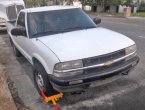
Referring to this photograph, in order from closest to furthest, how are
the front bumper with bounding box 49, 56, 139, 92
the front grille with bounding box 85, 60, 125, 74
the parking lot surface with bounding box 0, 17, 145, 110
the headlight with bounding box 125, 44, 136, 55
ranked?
1. the front bumper with bounding box 49, 56, 139, 92
2. the front grille with bounding box 85, 60, 125, 74
3. the parking lot surface with bounding box 0, 17, 145, 110
4. the headlight with bounding box 125, 44, 136, 55

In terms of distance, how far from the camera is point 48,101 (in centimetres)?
453

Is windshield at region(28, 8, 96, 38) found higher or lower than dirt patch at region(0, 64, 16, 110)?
higher

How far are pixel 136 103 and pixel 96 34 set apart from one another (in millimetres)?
1645

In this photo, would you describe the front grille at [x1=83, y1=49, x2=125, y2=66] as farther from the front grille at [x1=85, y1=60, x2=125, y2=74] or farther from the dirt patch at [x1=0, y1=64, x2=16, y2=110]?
the dirt patch at [x1=0, y1=64, x2=16, y2=110]

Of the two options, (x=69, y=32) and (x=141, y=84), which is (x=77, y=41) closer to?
(x=69, y=32)

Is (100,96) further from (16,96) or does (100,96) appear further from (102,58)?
(16,96)

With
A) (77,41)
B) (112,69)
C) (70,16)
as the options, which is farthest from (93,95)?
(70,16)

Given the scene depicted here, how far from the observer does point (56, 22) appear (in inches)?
212

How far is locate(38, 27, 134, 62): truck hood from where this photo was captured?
4.07m

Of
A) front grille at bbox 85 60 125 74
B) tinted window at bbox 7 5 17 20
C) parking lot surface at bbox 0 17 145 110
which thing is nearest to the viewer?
front grille at bbox 85 60 125 74

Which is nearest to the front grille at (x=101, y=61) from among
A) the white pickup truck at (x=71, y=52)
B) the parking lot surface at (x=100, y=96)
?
the white pickup truck at (x=71, y=52)

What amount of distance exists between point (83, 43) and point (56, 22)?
4.16 ft

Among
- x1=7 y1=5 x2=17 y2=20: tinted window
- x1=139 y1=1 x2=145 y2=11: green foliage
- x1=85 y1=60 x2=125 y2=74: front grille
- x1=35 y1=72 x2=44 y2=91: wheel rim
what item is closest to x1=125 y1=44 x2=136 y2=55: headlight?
x1=85 y1=60 x2=125 y2=74: front grille

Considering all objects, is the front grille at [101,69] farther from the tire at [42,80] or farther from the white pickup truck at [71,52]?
the tire at [42,80]
